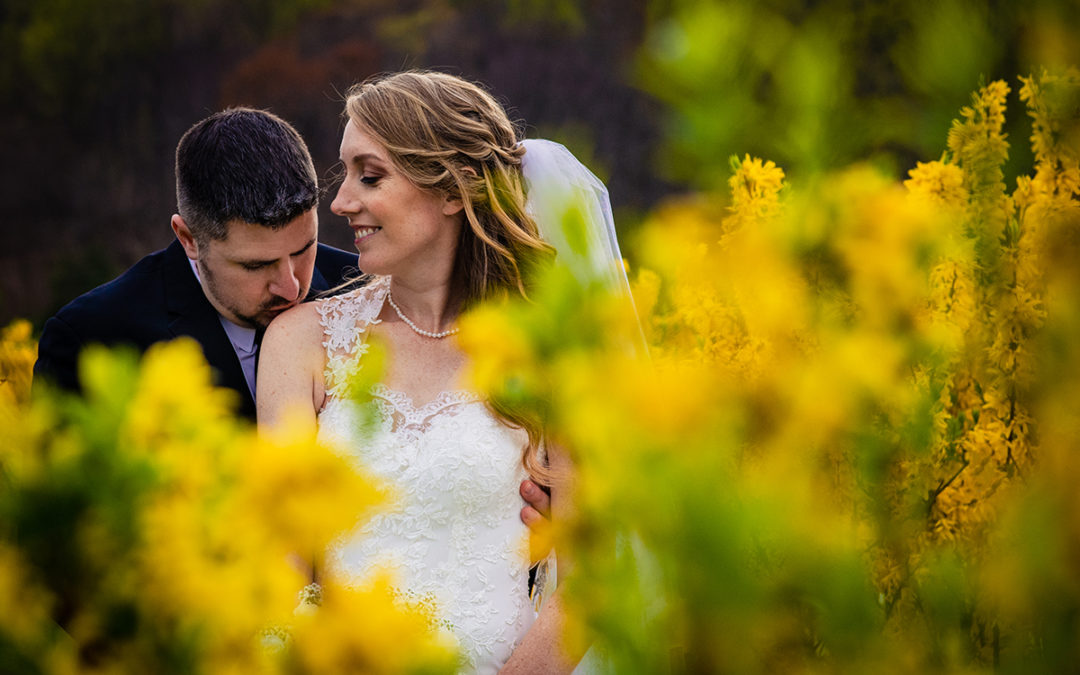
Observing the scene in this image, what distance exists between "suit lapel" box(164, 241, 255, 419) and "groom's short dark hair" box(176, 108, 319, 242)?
228 mm

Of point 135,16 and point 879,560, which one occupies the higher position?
point 879,560

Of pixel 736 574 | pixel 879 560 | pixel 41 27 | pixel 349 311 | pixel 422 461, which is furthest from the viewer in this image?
pixel 41 27

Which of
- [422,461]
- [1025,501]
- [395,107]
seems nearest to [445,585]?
[422,461]

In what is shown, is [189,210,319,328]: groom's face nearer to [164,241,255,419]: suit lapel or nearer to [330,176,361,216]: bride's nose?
[164,241,255,419]: suit lapel

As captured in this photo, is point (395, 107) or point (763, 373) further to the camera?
point (395, 107)

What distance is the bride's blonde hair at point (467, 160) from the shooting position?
8.58 ft

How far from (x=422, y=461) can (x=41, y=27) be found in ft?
24.7

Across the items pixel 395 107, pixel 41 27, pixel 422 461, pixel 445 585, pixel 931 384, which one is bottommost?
pixel 41 27

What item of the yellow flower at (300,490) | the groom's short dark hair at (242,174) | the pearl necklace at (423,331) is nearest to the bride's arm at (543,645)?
the pearl necklace at (423,331)

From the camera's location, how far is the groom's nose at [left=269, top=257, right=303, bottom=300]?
2.95 metres

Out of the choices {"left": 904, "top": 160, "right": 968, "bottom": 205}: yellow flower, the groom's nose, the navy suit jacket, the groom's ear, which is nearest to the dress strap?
the groom's nose

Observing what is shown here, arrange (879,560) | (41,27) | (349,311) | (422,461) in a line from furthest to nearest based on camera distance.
A: (41,27), (349,311), (422,461), (879,560)

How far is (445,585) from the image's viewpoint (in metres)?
2.59

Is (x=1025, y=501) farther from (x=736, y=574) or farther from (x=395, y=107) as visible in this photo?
(x=395, y=107)
